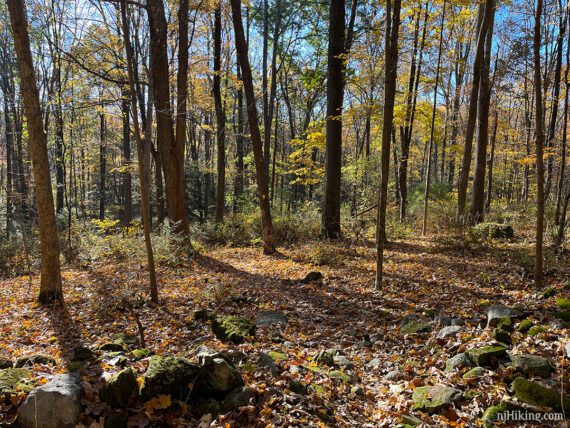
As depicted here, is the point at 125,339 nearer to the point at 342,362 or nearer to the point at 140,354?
the point at 140,354

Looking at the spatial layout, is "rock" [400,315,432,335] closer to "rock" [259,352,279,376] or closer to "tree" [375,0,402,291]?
"tree" [375,0,402,291]

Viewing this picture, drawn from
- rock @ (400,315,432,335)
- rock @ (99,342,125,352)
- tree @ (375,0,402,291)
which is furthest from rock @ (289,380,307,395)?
tree @ (375,0,402,291)

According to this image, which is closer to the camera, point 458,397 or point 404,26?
point 458,397

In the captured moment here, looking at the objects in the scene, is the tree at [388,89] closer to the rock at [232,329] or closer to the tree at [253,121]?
the rock at [232,329]

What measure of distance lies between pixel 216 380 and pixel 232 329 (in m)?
1.63

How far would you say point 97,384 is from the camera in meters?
3.54

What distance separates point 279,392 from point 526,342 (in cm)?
293

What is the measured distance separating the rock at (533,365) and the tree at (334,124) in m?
7.53

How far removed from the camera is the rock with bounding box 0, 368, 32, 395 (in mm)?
3264

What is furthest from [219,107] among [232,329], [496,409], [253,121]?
[496,409]

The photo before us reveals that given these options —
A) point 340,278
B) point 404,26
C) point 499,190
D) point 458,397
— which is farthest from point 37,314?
point 499,190

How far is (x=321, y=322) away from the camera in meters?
5.93

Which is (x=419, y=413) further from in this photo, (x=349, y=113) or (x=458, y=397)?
(x=349, y=113)

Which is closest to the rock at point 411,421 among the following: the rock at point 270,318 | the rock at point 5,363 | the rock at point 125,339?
the rock at point 270,318
